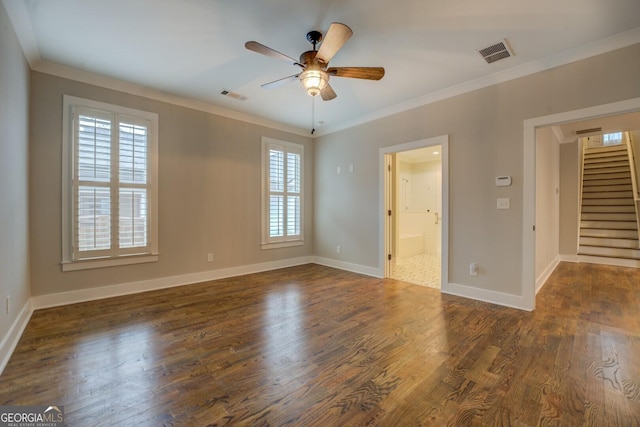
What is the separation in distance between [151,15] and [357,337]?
10.9 feet

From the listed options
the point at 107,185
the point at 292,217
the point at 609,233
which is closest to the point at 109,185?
the point at 107,185

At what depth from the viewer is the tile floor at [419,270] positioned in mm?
4371

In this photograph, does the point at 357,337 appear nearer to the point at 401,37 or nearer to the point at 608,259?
the point at 401,37

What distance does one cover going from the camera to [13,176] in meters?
2.37

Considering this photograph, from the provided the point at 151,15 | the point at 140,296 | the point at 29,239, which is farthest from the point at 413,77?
the point at 29,239

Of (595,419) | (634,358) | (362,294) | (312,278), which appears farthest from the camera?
(312,278)

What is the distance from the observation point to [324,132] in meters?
5.54

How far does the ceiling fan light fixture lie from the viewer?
2.49 m

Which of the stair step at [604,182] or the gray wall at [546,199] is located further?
the stair step at [604,182]

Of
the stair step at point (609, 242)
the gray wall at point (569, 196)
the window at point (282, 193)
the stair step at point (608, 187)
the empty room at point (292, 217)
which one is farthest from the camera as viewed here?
the stair step at point (608, 187)

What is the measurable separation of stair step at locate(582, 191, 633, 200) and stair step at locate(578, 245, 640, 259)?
1617mm

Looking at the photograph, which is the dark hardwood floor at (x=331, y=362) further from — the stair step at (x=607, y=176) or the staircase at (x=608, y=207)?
the stair step at (x=607, y=176)

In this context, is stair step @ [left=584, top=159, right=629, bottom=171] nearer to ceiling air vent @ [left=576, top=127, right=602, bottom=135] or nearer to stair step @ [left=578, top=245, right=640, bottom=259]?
stair step @ [left=578, top=245, right=640, bottom=259]

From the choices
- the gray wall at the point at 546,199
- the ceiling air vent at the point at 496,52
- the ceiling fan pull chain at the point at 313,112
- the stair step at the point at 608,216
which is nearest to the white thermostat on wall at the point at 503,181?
the gray wall at the point at 546,199
